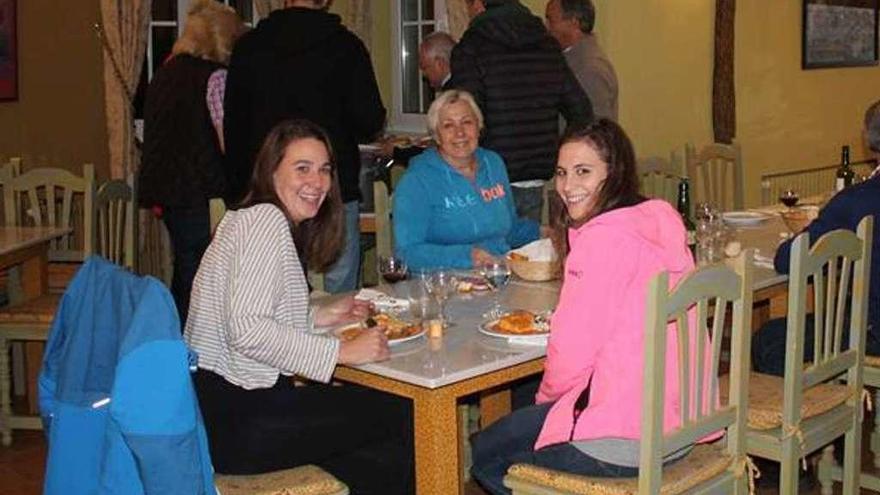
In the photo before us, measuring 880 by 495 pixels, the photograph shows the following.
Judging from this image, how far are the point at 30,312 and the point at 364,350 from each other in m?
2.12

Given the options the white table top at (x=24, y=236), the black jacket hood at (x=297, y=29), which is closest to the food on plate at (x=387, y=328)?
the black jacket hood at (x=297, y=29)

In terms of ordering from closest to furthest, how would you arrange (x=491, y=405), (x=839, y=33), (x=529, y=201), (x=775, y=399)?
(x=775, y=399) → (x=491, y=405) → (x=529, y=201) → (x=839, y=33)

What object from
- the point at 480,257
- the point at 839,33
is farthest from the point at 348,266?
the point at 839,33

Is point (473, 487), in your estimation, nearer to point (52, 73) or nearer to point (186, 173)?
point (186, 173)

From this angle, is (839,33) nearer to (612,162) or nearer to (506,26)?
(506,26)

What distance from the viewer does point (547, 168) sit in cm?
457

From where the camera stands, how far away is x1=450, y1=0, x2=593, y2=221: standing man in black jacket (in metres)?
4.42

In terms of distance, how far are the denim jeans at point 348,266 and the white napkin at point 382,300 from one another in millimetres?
865

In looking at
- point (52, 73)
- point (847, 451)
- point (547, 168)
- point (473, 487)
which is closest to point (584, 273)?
point (847, 451)

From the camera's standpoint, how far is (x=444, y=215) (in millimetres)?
3705

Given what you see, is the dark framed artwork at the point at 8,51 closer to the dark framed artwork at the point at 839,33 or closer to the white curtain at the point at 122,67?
the white curtain at the point at 122,67

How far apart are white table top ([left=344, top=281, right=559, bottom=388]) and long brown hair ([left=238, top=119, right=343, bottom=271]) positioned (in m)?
0.35

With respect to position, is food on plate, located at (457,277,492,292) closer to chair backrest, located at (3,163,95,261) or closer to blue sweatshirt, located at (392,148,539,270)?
blue sweatshirt, located at (392,148,539,270)

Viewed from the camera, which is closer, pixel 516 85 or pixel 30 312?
pixel 30 312
